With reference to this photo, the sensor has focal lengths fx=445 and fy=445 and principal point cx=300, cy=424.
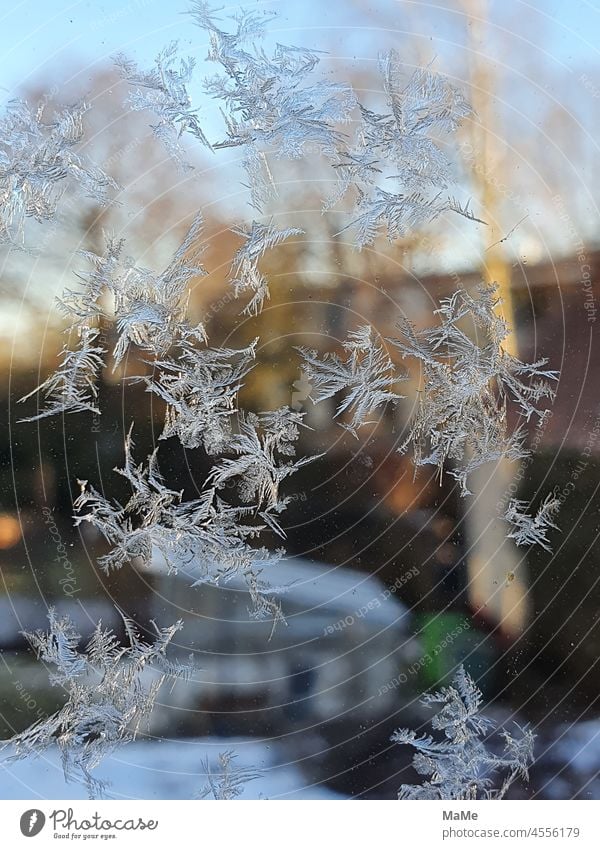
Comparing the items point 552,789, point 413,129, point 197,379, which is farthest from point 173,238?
point 552,789

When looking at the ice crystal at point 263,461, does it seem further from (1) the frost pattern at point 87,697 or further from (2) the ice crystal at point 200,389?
(1) the frost pattern at point 87,697

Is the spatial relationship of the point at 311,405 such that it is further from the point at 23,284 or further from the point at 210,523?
the point at 23,284

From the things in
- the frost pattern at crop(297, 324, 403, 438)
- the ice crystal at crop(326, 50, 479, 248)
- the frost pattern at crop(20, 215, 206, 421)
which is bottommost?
the frost pattern at crop(297, 324, 403, 438)

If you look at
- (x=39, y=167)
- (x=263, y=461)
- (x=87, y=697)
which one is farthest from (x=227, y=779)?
(x=39, y=167)

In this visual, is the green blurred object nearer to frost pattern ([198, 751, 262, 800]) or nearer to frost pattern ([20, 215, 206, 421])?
frost pattern ([198, 751, 262, 800])

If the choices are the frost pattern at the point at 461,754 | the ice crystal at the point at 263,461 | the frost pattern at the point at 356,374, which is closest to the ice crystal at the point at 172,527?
the ice crystal at the point at 263,461

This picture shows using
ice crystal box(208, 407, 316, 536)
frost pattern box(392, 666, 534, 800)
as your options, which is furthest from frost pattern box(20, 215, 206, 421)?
frost pattern box(392, 666, 534, 800)

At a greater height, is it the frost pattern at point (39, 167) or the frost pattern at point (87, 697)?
the frost pattern at point (39, 167)
